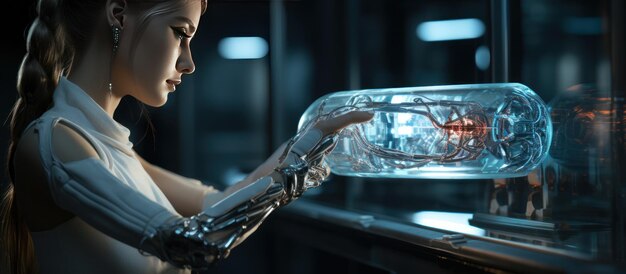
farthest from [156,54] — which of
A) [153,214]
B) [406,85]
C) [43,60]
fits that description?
[406,85]

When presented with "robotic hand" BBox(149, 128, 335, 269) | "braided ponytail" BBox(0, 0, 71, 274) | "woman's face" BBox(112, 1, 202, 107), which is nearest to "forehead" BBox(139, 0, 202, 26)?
"woman's face" BBox(112, 1, 202, 107)

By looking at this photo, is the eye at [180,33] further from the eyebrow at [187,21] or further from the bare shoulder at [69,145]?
the bare shoulder at [69,145]

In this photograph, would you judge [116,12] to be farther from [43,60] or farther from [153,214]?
[153,214]

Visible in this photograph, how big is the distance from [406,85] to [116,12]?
1.09 metres

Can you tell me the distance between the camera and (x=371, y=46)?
82.7 inches

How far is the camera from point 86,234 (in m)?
0.92

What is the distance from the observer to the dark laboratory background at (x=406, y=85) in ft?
3.44

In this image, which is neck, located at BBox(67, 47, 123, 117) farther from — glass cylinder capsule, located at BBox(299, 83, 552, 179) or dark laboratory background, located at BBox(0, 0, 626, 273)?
glass cylinder capsule, located at BBox(299, 83, 552, 179)

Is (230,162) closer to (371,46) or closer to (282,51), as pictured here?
(282,51)

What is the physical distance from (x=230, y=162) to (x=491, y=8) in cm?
185

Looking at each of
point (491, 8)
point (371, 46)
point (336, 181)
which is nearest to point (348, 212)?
point (336, 181)

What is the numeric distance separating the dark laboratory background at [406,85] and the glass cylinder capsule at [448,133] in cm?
7

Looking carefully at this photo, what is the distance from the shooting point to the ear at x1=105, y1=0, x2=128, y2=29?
0.98 meters

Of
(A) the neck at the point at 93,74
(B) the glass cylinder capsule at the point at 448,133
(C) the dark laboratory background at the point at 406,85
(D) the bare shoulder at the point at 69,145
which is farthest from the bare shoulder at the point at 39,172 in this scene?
(B) the glass cylinder capsule at the point at 448,133
